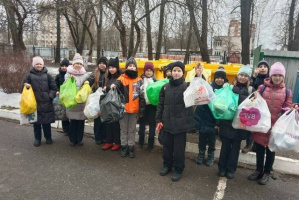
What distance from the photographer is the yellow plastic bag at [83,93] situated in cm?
399

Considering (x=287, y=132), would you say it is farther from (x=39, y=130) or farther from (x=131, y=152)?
(x=39, y=130)

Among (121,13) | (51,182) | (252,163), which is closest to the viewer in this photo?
(51,182)

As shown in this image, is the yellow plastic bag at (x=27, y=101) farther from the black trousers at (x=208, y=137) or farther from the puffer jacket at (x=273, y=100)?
the puffer jacket at (x=273, y=100)

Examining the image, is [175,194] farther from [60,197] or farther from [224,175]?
[60,197]

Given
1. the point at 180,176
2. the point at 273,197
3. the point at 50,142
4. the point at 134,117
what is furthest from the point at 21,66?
the point at 273,197

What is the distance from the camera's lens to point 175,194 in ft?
9.91

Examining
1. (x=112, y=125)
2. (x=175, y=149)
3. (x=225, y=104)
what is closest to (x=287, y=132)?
(x=225, y=104)

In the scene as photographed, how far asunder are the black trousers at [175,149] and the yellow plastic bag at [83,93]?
1.51 meters

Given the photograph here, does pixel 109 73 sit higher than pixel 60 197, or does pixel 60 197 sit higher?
pixel 109 73

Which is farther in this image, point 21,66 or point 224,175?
point 21,66

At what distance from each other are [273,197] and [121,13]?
9087mm

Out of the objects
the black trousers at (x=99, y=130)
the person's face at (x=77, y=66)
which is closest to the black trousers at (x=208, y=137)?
the black trousers at (x=99, y=130)

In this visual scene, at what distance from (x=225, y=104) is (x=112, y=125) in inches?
80.0

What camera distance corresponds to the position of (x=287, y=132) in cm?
294
